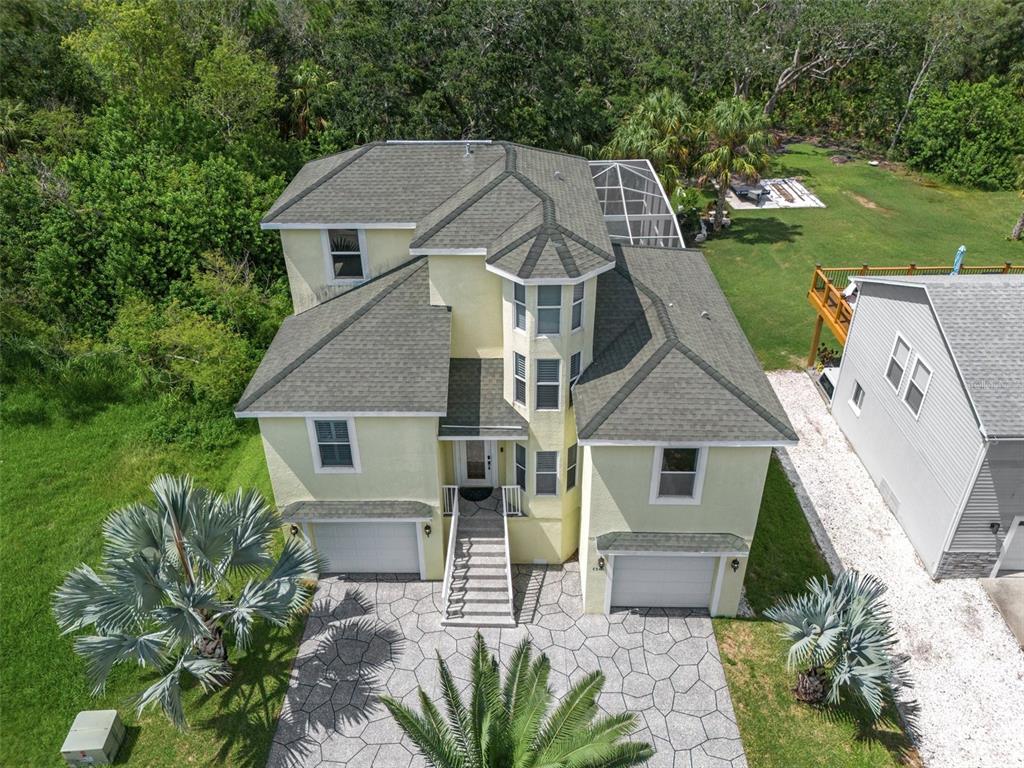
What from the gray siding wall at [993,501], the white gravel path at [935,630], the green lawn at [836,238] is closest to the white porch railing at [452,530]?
the white gravel path at [935,630]

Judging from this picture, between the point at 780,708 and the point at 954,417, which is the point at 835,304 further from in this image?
the point at 780,708

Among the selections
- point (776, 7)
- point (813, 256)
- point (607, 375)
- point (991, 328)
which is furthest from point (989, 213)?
point (607, 375)

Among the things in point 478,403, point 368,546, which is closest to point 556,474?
point 478,403

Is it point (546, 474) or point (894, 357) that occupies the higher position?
point (894, 357)

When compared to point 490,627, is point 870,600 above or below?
above

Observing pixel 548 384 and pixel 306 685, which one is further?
pixel 548 384

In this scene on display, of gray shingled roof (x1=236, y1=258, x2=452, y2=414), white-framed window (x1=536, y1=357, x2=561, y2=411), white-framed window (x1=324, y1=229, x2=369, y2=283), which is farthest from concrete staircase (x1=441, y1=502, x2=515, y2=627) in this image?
white-framed window (x1=324, y1=229, x2=369, y2=283)

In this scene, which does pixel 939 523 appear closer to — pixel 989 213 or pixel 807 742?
pixel 807 742
